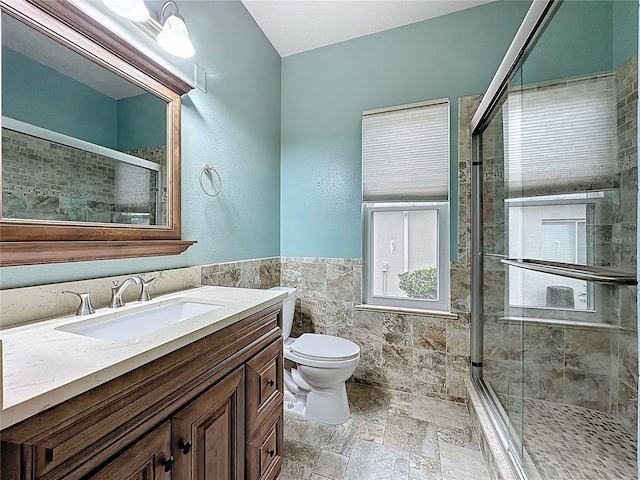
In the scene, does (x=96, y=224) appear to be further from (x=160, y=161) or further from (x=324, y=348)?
(x=324, y=348)

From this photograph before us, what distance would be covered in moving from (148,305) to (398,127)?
1961mm

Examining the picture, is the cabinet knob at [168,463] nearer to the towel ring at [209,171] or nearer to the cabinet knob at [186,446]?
the cabinet knob at [186,446]

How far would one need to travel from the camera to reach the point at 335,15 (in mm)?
2049

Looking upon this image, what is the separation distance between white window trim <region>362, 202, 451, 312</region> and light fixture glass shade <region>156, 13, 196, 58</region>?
4.95ft

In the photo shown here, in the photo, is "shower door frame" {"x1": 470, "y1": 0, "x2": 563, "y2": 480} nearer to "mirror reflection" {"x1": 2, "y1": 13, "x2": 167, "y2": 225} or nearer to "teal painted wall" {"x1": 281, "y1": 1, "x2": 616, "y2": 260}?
"teal painted wall" {"x1": 281, "y1": 1, "x2": 616, "y2": 260}

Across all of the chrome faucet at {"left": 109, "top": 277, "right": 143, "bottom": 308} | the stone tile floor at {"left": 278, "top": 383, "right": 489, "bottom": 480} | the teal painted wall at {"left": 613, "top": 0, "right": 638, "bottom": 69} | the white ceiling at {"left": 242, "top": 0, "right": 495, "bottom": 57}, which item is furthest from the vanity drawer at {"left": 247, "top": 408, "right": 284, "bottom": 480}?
the white ceiling at {"left": 242, "top": 0, "right": 495, "bottom": 57}

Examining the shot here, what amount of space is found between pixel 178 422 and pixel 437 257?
187 cm

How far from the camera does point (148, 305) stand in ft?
3.74

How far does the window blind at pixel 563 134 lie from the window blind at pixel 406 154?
509 millimetres

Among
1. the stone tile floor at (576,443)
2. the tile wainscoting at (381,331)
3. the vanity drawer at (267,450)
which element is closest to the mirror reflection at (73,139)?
the vanity drawer at (267,450)

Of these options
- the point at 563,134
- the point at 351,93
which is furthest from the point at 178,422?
the point at 351,93

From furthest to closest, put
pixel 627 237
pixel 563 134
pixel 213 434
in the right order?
1. pixel 563 134
2. pixel 627 237
3. pixel 213 434

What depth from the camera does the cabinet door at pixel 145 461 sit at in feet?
1.98

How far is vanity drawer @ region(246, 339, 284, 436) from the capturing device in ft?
3.60
